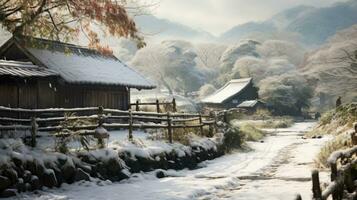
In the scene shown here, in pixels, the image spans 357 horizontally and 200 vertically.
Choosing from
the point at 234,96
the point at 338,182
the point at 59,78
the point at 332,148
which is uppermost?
the point at 59,78

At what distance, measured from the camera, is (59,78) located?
20000mm

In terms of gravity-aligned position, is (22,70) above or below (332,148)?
above

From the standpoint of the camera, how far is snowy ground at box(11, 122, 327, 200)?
9828 mm

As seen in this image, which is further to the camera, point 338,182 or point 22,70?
point 22,70

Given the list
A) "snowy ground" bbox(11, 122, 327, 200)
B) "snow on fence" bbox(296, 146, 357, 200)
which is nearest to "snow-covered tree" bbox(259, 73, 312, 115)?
"snowy ground" bbox(11, 122, 327, 200)

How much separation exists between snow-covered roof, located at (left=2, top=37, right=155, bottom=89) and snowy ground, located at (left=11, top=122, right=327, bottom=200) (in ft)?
28.0

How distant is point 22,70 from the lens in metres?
18.0

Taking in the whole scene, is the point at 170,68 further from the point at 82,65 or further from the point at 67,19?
the point at 67,19

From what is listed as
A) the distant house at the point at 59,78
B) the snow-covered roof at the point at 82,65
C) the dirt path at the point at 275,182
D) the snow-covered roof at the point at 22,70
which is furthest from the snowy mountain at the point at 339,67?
the snow-covered roof at the point at 22,70

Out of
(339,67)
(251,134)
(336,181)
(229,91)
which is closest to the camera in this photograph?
(336,181)

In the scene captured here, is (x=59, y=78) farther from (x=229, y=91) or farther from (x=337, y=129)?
(x=229, y=91)

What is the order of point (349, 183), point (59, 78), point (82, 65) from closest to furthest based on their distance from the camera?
1. point (349, 183)
2. point (59, 78)
3. point (82, 65)

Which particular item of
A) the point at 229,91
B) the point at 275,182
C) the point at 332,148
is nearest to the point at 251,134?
the point at 332,148

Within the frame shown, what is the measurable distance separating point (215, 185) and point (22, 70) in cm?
1108
